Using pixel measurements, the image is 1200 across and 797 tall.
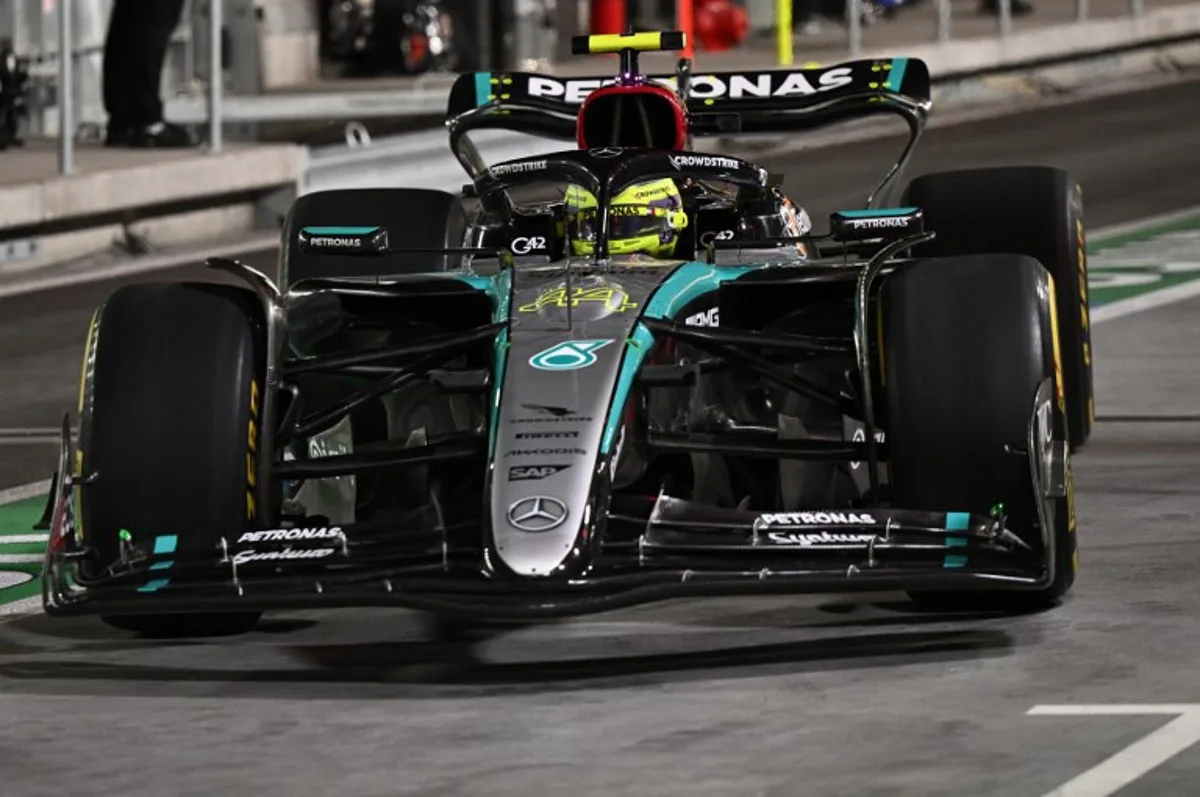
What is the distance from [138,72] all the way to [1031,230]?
9313 millimetres

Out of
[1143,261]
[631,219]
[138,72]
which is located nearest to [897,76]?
[631,219]

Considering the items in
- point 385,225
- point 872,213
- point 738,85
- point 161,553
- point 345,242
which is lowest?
point 161,553

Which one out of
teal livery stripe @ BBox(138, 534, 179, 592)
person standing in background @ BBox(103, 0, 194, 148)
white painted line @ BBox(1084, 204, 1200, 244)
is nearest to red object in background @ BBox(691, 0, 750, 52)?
white painted line @ BBox(1084, 204, 1200, 244)

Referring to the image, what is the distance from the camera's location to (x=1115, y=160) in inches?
867

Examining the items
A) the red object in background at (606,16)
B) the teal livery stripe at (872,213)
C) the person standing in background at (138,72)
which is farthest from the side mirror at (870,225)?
the red object in background at (606,16)

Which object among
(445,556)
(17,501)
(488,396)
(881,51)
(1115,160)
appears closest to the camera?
(445,556)

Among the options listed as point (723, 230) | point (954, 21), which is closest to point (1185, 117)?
point (954, 21)

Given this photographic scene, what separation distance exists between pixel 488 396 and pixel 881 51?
1941 centimetres

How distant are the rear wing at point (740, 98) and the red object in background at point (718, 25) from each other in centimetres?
1829

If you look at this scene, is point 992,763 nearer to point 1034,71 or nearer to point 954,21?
point 1034,71

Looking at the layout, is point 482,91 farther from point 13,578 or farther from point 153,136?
point 153,136

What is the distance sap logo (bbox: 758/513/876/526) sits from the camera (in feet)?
24.4

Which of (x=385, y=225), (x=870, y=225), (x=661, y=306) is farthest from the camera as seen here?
(x=385, y=225)

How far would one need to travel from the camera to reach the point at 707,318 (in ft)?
27.8
